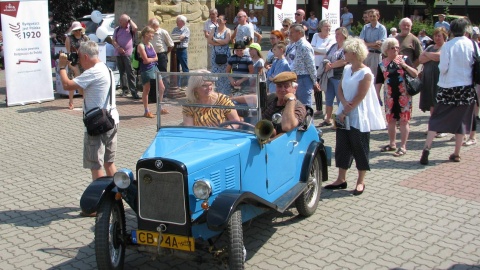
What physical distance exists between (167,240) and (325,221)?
6.83 feet

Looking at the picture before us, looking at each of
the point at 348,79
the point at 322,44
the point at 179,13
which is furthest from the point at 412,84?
the point at 179,13

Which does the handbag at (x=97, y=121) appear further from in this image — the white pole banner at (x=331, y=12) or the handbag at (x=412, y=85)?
the white pole banner at (x=331, y=12)

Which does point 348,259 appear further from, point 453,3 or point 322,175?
point 453,3

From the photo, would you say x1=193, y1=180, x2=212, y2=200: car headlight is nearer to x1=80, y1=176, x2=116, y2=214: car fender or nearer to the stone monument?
x1=80, y1=176, x2=116, y2=214: car fender

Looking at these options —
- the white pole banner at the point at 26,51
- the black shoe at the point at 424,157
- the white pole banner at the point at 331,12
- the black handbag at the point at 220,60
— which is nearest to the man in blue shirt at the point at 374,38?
the white pole banner at the point at 331,12

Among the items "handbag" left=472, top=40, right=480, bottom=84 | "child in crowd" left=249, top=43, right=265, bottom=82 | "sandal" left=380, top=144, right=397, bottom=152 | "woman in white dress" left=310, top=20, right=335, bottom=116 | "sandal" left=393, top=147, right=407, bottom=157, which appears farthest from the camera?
"woman in white dress" left=310, top=20, right=335, bottom=116

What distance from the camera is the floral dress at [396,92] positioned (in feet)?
26.9

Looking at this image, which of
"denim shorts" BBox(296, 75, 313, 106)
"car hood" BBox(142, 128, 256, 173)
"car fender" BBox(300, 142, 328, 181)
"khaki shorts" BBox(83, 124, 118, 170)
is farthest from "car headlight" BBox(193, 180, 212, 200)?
"denim shorts" BBox(296, 75, 313, 106)

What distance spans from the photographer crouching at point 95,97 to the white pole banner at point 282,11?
787 centimetres

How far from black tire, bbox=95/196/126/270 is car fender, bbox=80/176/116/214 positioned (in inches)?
2.1

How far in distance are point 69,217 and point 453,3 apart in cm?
3000

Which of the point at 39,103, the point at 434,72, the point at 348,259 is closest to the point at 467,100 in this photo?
the point at 434,72

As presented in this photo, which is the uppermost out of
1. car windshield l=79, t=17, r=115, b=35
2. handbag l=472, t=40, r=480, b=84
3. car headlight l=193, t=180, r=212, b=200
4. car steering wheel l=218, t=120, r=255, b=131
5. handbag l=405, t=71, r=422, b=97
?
car windshield l=79, t=17, r=115, b=35

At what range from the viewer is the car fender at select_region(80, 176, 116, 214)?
4613 mm
